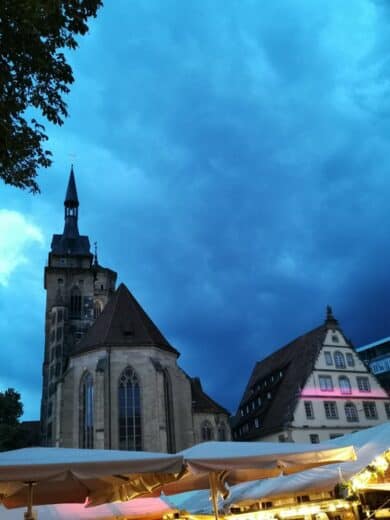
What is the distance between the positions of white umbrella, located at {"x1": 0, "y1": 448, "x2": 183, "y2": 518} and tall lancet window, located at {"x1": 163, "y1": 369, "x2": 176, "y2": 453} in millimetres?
26392

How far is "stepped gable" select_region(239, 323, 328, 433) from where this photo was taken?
3659 centimetres

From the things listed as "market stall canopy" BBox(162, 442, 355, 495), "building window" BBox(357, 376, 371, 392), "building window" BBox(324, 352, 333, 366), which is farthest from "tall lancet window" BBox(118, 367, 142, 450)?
"market stall canopy" BBox(162, 442, 355, 495)

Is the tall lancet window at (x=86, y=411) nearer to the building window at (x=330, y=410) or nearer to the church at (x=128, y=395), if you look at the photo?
the church at (x=128, y=395)

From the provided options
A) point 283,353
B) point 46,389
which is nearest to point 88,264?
point 46,389

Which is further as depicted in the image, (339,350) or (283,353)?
(283,353)

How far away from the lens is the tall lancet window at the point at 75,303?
58.4 m

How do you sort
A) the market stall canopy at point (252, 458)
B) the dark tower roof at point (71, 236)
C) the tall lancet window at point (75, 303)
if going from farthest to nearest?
the dark tower roof at point (71, 236), the tall lancet window at point (75, 303), the market stall canopy at point (252, 458)

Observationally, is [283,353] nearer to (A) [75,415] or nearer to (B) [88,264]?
(A) [75,415]

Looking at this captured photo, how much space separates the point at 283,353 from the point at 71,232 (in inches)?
1453

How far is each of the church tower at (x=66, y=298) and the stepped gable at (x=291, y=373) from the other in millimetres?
21233

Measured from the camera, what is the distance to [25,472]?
6.25m

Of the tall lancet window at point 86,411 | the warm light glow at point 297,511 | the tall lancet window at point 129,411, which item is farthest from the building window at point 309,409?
the warm light glow at point 297,511

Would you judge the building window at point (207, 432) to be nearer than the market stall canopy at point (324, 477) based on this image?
No

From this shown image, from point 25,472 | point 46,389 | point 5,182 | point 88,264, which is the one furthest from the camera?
point 88,264
